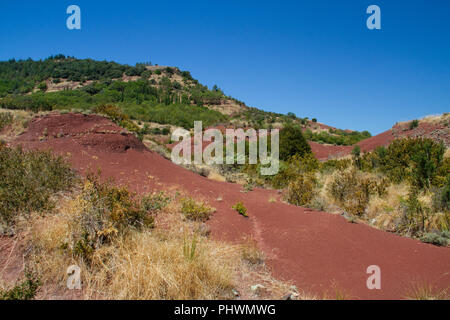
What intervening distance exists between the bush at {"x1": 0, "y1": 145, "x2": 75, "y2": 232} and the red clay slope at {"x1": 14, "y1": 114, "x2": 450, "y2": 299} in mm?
1456

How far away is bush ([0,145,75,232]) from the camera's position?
12.7ft

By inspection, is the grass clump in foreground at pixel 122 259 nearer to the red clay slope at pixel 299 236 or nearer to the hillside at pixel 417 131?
the red clay slope at pixel 299 236

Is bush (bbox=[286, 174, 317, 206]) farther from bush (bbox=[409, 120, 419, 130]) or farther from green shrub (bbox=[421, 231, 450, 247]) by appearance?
bush (bbox=[409, 120, 419, 130])

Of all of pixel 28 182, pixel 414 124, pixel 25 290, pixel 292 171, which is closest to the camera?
pixel 25 290

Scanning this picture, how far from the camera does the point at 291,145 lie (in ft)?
54.6

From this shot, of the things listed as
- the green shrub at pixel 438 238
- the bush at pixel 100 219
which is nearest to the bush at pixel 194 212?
the bush at pixel 100 219

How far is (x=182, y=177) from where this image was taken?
26.7 feet

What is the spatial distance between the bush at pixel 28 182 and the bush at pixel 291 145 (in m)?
13.0

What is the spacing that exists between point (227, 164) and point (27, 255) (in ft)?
37.5

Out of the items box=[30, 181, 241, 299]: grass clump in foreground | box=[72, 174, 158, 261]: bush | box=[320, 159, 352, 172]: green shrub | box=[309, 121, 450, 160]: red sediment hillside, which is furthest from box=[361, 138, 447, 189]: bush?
box=[72, 174, 158, 261]: bush

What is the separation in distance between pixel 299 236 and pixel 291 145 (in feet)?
41.2

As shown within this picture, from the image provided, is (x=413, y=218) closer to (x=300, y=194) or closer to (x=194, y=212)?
(x=300, y=194)

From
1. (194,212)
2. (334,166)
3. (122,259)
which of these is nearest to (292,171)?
(334,166)

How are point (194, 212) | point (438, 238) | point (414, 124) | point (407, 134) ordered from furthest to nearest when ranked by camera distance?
point (414, 124), point (407, 134), point (194, 212), point (438, 238)
